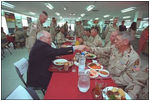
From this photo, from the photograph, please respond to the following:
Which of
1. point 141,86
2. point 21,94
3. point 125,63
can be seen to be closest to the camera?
point 21,94

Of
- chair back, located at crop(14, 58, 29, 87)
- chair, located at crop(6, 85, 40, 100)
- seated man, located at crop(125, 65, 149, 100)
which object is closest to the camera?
chair, located at crop(6, 85, 40, 100)

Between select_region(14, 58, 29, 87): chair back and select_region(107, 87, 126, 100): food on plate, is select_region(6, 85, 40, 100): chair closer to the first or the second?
select_region(14, 58, 29, 87): chair back

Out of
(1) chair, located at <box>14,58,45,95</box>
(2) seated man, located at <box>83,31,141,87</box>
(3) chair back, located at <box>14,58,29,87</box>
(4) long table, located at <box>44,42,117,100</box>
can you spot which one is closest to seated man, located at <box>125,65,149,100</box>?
(2) seated man, located at <box>83,31,141,87</box>

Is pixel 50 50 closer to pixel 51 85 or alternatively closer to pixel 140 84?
pixel 51 85

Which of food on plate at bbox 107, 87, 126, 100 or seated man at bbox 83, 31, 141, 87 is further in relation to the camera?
seated man at bbox 83, 31, 141, 87

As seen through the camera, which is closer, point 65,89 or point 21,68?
point 65,89

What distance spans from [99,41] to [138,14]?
7.48 meters

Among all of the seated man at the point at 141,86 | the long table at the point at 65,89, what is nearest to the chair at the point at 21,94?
the long table at the point at 65,89

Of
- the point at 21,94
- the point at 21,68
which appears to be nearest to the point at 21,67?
the point at 21,68

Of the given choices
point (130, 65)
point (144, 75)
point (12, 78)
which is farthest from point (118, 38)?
point (12, 78)

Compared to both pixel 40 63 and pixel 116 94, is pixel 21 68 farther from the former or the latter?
pixel 116 94

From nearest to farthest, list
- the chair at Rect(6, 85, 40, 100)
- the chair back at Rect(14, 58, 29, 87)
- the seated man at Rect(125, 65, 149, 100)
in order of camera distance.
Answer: the chair at Rect(6, 85, 40, 100), the seated man at Rect(125, 65, 149, 100), the chair back at Rect(14, 58, 29, 87)

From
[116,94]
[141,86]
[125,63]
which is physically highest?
[125,63]

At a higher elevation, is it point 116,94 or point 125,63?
point 125,63
